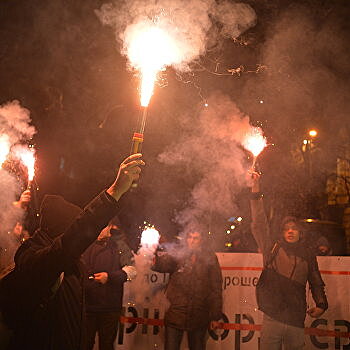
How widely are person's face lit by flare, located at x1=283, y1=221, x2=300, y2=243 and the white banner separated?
2.03ft

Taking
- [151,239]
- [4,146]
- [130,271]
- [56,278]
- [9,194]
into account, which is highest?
[4,146]

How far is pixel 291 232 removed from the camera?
529 cm

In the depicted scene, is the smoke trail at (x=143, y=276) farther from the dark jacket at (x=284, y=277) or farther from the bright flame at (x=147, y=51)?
the bright flame at (x=147, y=51)

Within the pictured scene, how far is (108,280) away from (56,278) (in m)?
3.22

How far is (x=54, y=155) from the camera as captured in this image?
18.3 m

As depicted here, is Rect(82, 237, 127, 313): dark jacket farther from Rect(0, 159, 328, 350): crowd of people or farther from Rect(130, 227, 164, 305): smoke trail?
Rect(130, 227, 164, 305): smoke trail

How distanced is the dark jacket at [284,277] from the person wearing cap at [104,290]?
71.7 inches

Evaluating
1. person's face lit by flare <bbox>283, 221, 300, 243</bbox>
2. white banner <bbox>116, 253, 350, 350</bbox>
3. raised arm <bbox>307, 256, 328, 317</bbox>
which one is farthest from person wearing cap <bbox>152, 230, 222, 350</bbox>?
raised arm <bbox>307, 256, 328, 317</bbox>

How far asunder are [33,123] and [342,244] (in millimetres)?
12472

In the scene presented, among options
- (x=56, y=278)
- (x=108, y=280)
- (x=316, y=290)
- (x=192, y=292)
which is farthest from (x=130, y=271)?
(x=56, y=278)

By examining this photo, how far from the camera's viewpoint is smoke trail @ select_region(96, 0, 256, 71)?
16.8 ft

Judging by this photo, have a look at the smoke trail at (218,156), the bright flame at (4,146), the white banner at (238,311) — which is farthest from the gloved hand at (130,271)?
the bright flame at (4,146)

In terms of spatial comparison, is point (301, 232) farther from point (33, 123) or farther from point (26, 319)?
point (33, 123)

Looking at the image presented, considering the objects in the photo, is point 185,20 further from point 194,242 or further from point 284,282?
point 284,282
